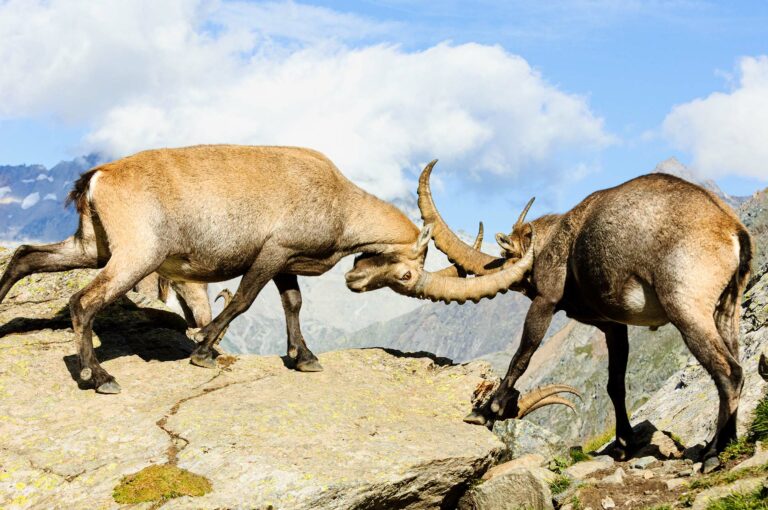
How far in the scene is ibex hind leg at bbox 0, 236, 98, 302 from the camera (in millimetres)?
11828

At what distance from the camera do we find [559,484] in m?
9.88

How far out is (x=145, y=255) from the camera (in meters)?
10.8

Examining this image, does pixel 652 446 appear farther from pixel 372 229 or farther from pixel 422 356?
pixel 372 229

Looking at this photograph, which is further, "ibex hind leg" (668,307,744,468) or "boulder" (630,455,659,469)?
"boulder" (630,455,659,469)

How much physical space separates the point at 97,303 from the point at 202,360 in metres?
2.04

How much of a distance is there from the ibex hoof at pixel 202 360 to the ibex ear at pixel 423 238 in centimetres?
373

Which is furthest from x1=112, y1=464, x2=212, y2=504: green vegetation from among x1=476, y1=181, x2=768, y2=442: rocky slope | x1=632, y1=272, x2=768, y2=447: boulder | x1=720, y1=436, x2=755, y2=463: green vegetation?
x1=476, y1=181, x2=768, y2=442: rocky slope

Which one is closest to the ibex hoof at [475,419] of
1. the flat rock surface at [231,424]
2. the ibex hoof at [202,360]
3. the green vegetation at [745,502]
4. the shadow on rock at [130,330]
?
the flat rock surface at [231,424]

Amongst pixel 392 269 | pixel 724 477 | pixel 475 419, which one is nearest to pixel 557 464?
pixel 475 419

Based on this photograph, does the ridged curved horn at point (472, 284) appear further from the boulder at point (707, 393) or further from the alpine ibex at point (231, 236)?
the boulder at point (707, 393)

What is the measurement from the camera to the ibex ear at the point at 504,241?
12906mm

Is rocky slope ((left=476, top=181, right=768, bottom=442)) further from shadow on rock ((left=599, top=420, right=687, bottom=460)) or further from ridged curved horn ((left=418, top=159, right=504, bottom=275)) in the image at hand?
ridged curved horn ((left=418, top=159, right=504, bottom=275))

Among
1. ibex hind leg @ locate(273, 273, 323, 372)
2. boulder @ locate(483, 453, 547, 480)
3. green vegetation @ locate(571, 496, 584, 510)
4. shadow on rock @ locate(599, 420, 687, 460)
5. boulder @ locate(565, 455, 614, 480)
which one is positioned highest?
ibex hind leg @ locate(273, 273, 323, 372)

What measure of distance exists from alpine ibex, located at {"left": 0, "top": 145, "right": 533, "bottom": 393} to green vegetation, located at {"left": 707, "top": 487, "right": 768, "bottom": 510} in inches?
199
